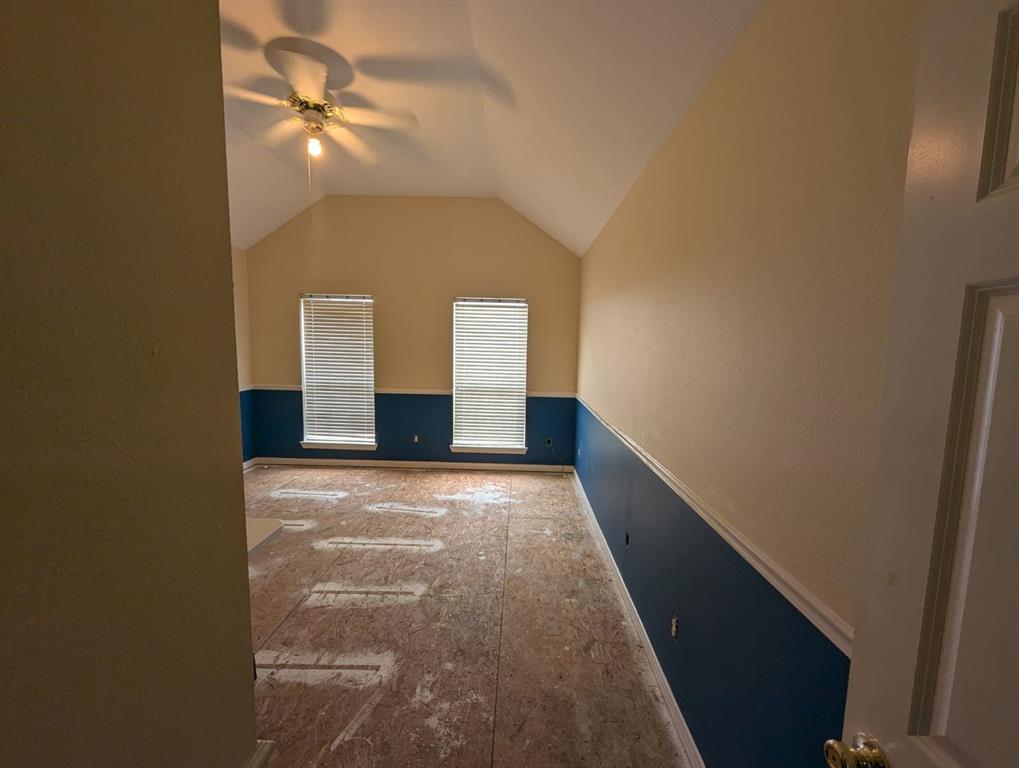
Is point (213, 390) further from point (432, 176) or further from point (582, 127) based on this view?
point (432, 176)

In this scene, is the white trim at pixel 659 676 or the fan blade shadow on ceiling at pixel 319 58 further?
the fan blade shadow on ceiling at pixel 319 58

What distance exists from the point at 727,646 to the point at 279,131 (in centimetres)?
425

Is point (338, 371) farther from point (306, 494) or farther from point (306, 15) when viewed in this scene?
point (306, 15)

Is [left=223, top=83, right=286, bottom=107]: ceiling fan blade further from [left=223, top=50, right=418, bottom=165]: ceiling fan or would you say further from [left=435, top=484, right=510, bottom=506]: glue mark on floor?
[left=435, top=484, right=510, bottom=506]: glue mark on floor

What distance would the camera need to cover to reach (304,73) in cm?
218

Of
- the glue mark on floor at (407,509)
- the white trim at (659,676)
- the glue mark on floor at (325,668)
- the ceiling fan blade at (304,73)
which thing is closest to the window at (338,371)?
the glue mark on floor at (407,509)

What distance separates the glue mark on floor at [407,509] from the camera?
11.8ft

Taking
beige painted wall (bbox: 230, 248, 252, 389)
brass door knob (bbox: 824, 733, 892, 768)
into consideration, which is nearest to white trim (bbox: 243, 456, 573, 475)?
beige painted wall (bbox: 230, 248, 252, 389)

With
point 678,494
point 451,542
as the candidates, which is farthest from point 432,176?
point 678,494

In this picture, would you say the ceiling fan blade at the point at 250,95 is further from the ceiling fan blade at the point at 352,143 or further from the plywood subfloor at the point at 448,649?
the plywood subfloor at the point at 448,649

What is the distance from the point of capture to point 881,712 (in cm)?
54

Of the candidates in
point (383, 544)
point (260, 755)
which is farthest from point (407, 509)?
point (260, 755)

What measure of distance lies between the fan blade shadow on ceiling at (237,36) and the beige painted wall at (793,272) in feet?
7.68

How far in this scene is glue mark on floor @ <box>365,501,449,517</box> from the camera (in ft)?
11.8
